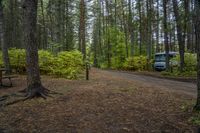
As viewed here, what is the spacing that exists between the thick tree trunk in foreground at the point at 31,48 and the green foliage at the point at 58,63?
6.06m

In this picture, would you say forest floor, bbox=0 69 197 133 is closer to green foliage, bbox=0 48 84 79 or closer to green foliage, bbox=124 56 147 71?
green foliage, bbox=0 48 84 79

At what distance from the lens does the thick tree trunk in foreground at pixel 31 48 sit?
1030cm

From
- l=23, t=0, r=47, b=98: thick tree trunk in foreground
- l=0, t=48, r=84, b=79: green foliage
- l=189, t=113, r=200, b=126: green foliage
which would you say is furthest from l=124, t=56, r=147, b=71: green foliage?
l=189, t=113, r=200, b=126: green foliage

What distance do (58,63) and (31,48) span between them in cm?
755

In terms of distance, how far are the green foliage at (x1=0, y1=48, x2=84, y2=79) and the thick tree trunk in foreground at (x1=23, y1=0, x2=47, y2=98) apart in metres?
6.06

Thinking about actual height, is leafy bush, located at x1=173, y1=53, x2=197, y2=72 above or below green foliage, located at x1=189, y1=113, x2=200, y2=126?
above

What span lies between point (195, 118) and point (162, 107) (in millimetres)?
1502

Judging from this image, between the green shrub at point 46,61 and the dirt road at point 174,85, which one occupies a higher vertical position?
the green shrub at point 46,61

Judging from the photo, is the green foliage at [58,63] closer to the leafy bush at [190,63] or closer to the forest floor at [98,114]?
the forest floor at [98,114]

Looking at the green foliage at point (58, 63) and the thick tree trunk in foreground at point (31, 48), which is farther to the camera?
the green foliage at point (58, 63)

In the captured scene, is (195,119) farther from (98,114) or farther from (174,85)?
(174,85)

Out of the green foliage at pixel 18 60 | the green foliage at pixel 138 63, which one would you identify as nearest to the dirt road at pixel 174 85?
the green foliage at pixel 18 60

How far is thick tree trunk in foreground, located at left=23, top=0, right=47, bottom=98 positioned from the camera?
33.8 ft

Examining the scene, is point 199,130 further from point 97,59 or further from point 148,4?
point 97,59
